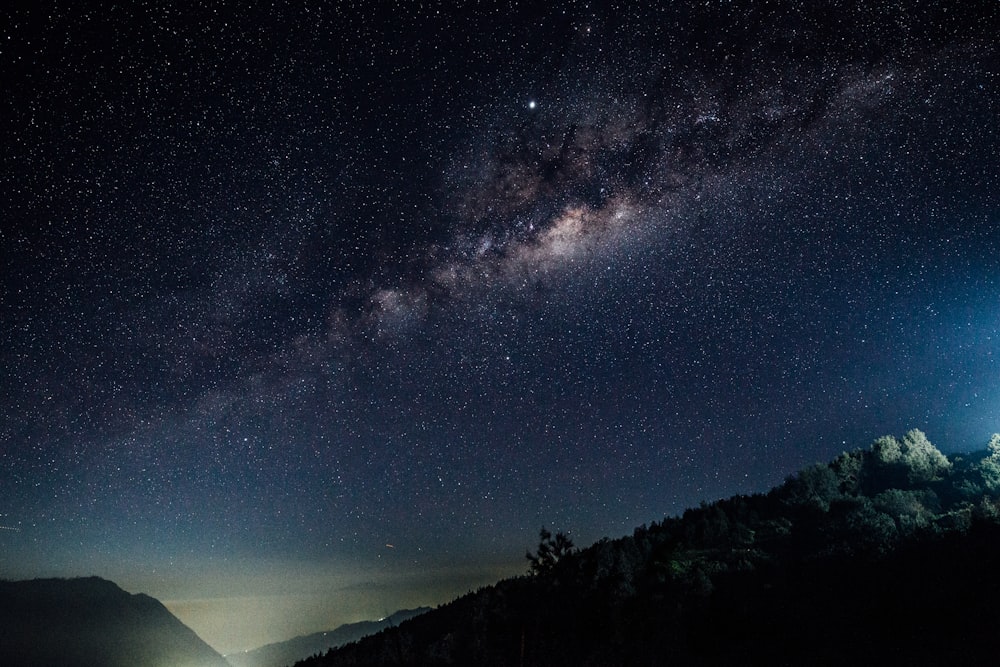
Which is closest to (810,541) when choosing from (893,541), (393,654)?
(893,541)

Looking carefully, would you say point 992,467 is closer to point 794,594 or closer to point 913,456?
point 913,456

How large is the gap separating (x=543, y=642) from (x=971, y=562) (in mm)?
24368

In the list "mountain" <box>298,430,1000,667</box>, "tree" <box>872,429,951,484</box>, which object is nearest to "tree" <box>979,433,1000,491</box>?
"mountain" <box>298,430,1000,667</box>

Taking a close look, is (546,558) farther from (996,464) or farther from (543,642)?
(996,464)

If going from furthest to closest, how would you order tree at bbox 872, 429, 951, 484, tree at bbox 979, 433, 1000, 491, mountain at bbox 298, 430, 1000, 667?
tree at bbox 872, 429, 951, 484, tree at bbox 979, 433, 1000, 491, mountain at bbox 298, 430, 1000, 667

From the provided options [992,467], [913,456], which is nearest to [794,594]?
[992,467]

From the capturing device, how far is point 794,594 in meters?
31.2

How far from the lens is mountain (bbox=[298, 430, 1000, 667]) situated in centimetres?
2323

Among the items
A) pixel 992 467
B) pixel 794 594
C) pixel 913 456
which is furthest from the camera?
pixel 913 456

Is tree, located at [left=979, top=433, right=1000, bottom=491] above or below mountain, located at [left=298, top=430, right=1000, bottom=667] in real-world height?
above

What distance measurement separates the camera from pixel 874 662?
68.1 ft

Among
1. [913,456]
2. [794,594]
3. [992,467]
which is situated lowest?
[794,594]

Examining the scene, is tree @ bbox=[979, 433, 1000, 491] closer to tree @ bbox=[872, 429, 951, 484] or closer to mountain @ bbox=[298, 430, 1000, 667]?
mountain @ bbox=[298, 430, 1000, 667]

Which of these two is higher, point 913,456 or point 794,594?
point 913,456
